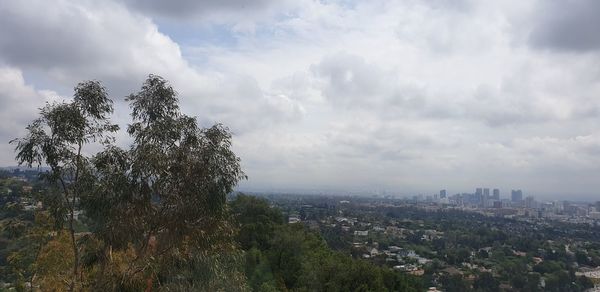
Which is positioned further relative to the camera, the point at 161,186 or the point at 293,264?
the point at 293,264

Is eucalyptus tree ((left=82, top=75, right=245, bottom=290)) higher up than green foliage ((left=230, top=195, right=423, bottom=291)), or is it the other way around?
eucalyptus tree ((left=82, top=75, right=245, bottom=290))

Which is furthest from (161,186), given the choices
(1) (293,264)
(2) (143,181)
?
(1) (293,264)

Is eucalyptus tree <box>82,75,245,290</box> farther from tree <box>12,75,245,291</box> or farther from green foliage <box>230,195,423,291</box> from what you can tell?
green foliage <box>230,195,423,291</box>

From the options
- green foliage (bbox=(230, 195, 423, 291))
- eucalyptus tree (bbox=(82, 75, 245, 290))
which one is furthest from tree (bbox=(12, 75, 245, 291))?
green foliage (bbox=(230, 195, 423, 291))

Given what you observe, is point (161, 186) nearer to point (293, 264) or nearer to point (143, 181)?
point (143, 181)

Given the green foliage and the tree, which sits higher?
the tree

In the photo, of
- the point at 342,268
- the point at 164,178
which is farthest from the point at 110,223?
the point at 342,268

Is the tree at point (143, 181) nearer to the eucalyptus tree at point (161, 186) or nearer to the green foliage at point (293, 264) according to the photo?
the eucalyptus tree at point (161, 186)

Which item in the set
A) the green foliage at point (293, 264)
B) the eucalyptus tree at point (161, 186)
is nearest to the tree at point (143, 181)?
the eucalyptus tree at point (161, 186)

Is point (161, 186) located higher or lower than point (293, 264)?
higher

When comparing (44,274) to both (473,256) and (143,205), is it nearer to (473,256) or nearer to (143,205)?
Answer: (143,205)

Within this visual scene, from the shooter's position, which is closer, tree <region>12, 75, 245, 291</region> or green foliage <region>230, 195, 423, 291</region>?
tree <region>12, 75, 245, 291</region>
